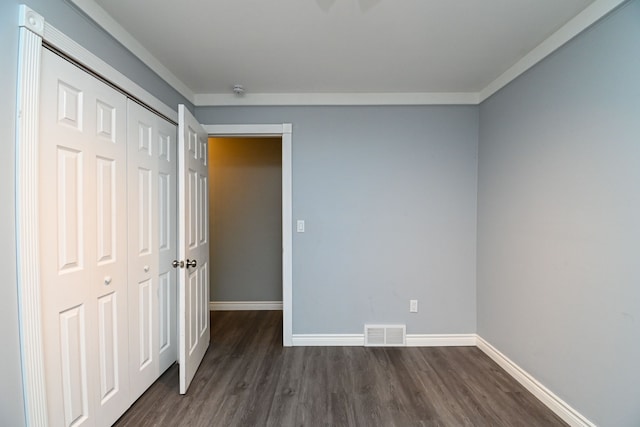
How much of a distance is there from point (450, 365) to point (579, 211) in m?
1.57

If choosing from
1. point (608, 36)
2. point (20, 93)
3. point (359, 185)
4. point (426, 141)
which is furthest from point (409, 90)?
point (20, 93)

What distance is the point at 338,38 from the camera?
1.90m

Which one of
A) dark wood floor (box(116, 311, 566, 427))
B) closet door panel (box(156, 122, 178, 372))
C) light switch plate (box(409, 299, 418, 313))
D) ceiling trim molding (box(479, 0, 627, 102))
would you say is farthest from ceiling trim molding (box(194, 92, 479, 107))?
dark wood floor (box(116, 311, 566, 427))

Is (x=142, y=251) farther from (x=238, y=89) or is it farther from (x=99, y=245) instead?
(x=238, y=89)

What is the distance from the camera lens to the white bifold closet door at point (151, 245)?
6.22 feet

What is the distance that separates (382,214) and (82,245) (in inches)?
90.0

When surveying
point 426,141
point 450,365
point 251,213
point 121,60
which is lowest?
point 450,365

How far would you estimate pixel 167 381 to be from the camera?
2180 mm

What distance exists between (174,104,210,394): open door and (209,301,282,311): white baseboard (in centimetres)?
118

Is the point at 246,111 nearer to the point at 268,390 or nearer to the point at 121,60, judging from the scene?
the point at 121,60

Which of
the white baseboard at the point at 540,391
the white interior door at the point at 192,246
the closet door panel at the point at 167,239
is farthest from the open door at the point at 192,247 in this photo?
the white baseboard at the point at 540,391

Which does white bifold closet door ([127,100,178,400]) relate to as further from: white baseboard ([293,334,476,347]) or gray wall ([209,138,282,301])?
gray wall ([209,138,282,301])

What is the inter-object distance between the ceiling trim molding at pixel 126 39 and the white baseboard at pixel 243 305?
8.73ft

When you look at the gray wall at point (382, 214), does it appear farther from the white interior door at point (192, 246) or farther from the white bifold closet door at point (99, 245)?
the white bifold closet door at point (99, 245)
